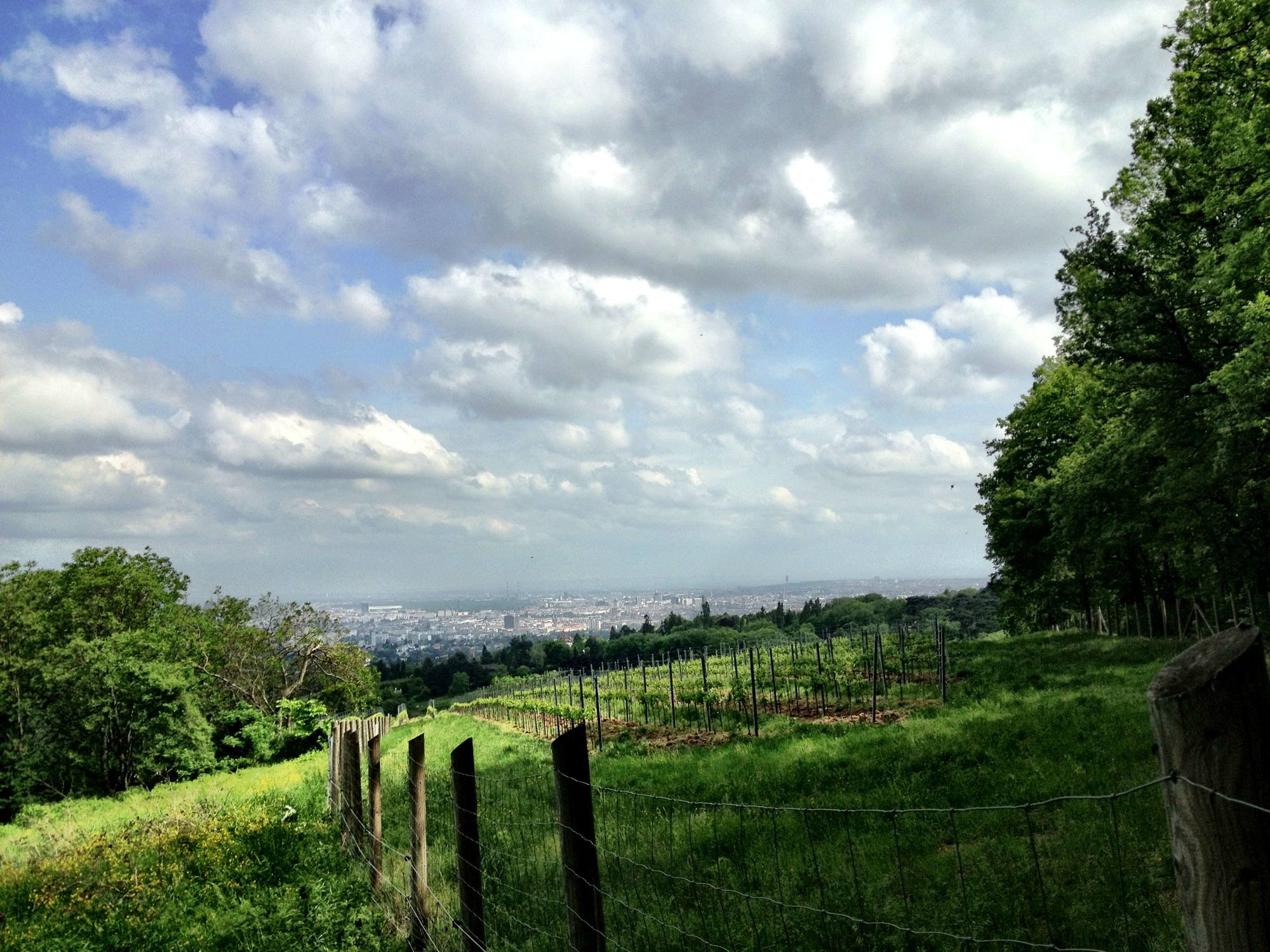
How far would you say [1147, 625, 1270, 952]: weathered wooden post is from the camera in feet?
5.27

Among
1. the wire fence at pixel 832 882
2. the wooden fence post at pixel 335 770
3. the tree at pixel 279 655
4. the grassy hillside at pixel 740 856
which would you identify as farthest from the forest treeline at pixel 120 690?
the wire fence at pixel 832 882

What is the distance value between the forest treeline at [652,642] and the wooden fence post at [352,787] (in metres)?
63.5

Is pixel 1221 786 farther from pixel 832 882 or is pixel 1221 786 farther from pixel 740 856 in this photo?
pixel 740 856

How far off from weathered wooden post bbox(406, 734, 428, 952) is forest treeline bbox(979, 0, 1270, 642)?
1424 centimetres

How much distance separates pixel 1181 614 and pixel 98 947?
133 feet

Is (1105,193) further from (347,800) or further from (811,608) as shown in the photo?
(811,608)

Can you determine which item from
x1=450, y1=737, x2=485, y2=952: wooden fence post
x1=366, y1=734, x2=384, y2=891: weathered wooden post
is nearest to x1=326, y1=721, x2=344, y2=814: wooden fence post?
x1=366, y1=734, x2=384, y2=891: weathered wooden post

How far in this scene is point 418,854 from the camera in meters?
5.70

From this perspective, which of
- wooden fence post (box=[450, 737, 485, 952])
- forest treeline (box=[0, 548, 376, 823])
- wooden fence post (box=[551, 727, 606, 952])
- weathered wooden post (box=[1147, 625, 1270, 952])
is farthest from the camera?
forest treeline (box=[0, 548, 376, 823])

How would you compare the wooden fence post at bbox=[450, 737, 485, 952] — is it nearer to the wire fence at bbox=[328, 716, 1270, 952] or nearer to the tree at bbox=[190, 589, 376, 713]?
the wire fence at bbox=[328, 716, 1270, 952]

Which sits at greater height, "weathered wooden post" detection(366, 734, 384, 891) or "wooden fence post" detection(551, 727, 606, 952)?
"wooden fence post" detection(551, 727, 606, 952)

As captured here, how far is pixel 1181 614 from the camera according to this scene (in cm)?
3416

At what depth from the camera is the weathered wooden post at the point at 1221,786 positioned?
1606 mm

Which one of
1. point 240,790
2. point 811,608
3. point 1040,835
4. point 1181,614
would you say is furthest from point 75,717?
point 811,608
